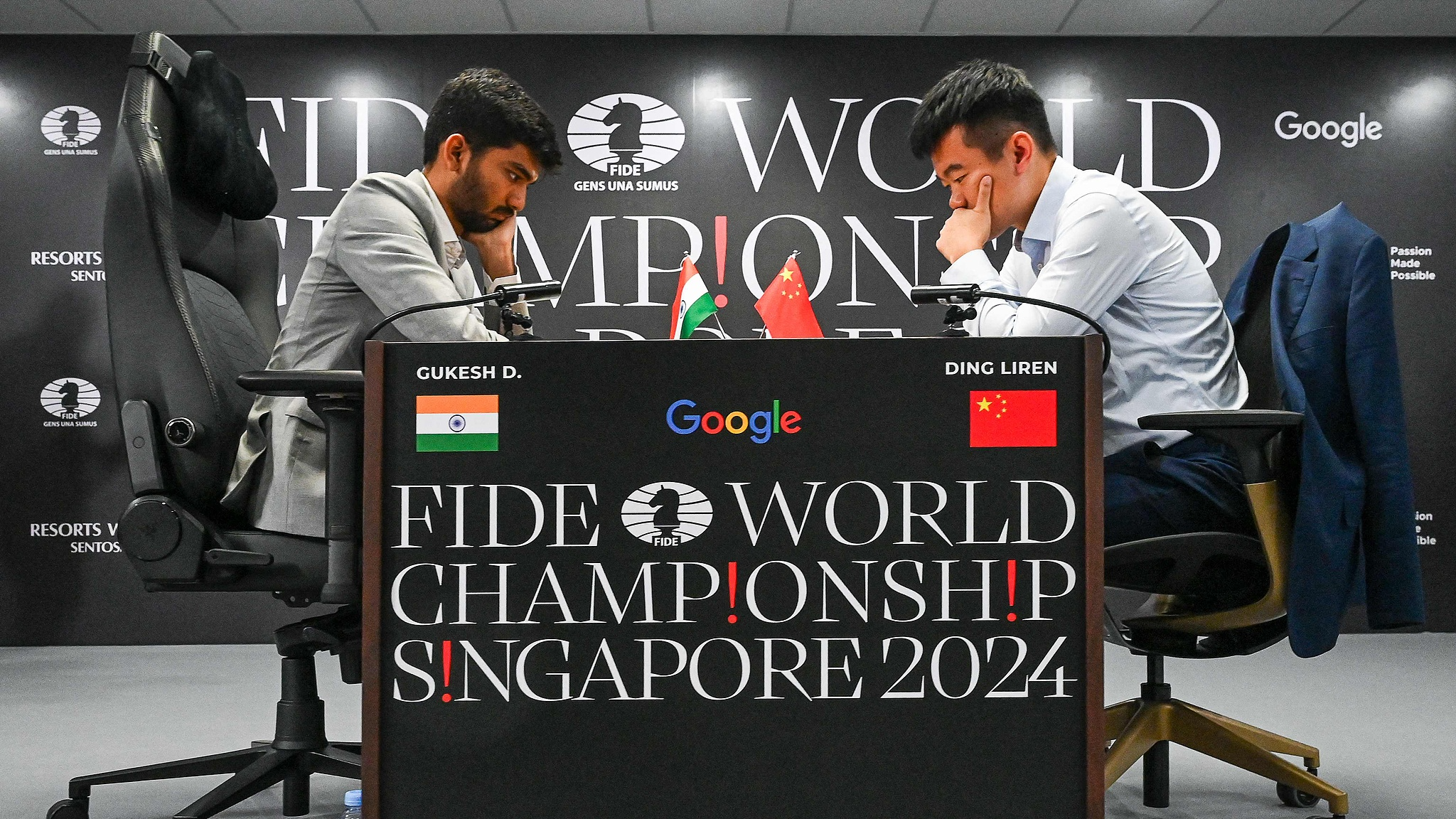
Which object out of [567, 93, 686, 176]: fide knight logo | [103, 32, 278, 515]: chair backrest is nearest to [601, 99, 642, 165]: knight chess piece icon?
[567, 93, 686, 176]: fide knight logo

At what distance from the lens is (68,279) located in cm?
371

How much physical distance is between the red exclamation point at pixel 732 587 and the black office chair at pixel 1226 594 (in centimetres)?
59

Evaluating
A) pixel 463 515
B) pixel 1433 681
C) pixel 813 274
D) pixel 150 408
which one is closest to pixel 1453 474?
pixel 1433 681

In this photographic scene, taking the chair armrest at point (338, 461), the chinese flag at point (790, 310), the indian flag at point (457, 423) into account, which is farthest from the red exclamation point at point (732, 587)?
the chinese flag at point (790, 310)

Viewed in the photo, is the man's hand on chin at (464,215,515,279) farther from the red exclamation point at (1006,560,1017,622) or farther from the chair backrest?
the red exclamation point at (1006,560,1017,622)

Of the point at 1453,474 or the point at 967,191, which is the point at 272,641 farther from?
the point at 1453,474

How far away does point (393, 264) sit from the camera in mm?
1643

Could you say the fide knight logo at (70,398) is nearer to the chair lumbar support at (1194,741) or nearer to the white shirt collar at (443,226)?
the white shirt collar at (443,226)

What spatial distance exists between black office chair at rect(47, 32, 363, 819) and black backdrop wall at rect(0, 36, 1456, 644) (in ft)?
6.91

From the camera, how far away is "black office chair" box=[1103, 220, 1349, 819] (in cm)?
146

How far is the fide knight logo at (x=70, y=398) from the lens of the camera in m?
3.68

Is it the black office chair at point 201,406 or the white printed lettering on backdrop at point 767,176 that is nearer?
the black office chair at point 201,406

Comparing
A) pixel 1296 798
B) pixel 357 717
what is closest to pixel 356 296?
pixel 357 717

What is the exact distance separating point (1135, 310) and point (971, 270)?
29cm
